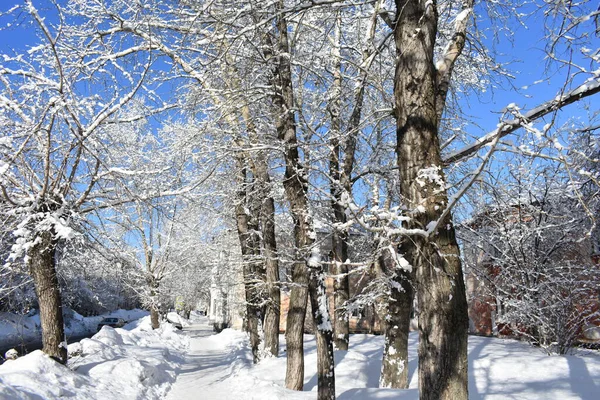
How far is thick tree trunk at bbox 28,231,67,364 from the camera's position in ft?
29.2

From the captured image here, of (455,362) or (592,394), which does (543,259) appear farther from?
(455,362)

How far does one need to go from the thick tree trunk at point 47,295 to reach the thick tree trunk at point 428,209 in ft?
23.9

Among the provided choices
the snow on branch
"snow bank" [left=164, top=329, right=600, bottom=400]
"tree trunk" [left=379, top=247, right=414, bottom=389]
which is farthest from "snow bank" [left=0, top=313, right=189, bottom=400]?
the snow on branch

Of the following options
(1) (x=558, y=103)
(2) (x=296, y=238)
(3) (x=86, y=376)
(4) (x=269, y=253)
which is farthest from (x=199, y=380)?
(1) (x=558, y=103)

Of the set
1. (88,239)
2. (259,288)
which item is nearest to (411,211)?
(88,239)

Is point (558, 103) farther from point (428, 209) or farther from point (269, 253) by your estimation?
point (269, 253)

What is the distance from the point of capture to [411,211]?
4.02m

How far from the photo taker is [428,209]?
4.09m

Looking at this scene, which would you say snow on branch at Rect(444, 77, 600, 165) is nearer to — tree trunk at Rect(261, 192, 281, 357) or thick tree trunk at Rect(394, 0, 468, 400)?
thick tree trunk at Rect(394, 0, 468, 400)

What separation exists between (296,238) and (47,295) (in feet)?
15.8

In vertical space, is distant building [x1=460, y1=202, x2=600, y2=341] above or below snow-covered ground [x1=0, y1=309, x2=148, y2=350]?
above

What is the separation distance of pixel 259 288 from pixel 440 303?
1089cm

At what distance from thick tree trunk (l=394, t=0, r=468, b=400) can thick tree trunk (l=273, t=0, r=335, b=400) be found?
264cm

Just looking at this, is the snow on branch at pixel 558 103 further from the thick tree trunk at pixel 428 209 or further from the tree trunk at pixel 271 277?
the tree trunk at pixel 271 277
